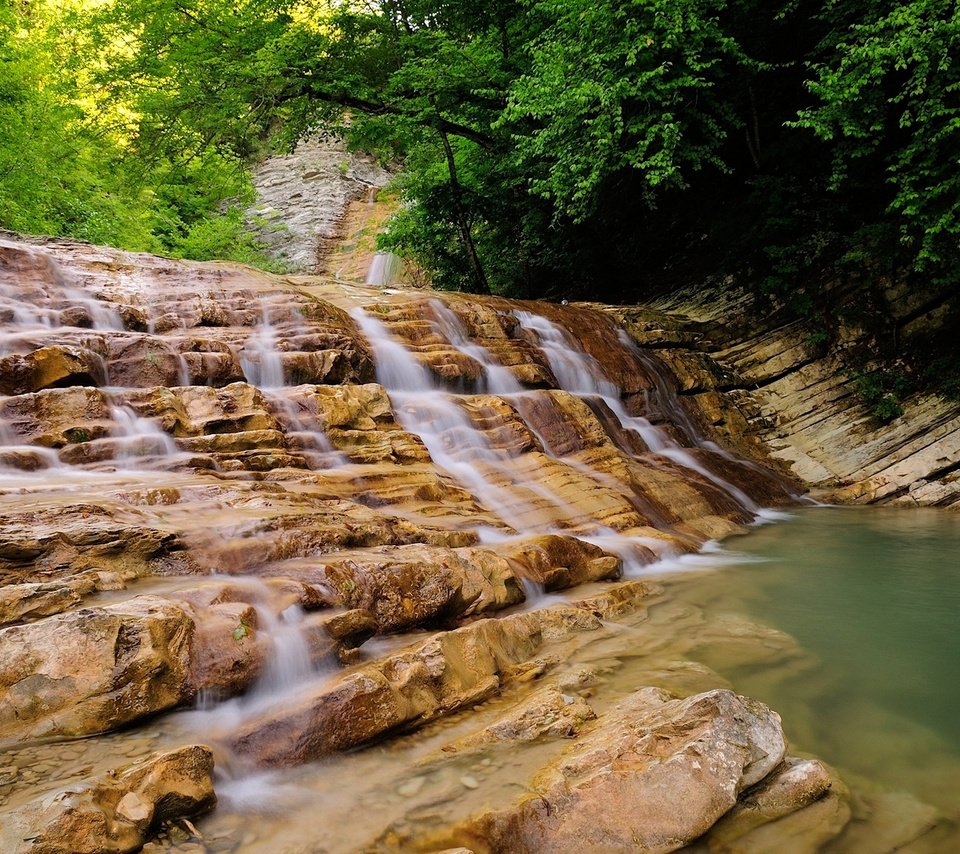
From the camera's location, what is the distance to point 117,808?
2234 mm

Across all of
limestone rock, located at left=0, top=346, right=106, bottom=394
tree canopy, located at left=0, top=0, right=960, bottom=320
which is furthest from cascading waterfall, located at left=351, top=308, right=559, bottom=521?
tree canopy, located at left=0, top=0, right=960, bottom=320

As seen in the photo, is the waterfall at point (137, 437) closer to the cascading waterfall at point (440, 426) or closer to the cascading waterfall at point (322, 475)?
the cascading waterfall at point (322, 475)

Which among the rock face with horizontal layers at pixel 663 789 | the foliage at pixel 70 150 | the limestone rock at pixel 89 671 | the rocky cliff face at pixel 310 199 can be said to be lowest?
the rock face with horizontal layers at pixel 663 789

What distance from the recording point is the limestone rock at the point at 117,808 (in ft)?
6.71

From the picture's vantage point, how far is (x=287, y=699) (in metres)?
3.19

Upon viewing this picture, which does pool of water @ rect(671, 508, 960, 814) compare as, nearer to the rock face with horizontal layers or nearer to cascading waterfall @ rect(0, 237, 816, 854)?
the rock face with horizontal layers

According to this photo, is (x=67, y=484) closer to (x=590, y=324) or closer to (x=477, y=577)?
(x=477, y=577)

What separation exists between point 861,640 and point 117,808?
15.3 ft

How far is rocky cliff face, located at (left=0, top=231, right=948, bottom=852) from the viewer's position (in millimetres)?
2467

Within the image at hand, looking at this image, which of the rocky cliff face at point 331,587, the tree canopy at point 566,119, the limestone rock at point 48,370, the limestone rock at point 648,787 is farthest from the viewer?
the tree canopy at point 566,119

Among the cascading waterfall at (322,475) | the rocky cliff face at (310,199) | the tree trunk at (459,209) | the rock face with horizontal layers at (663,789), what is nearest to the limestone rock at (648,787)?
the rock face with horizontal layers at (663,789)

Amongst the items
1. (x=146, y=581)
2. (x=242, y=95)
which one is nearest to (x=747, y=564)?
(x=146, y=581)

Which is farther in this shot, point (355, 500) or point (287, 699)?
point (355, 500)

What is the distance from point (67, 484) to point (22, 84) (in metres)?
12.1
